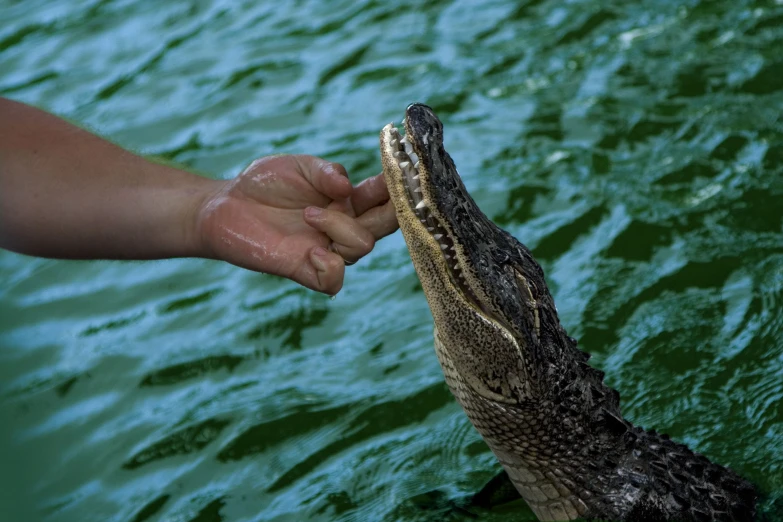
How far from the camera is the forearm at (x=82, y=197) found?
343 centimetres

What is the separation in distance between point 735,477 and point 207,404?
2418 mm

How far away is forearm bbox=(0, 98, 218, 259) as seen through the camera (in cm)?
343

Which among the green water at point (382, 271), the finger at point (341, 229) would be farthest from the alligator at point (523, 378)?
the green water at point (382, 271)

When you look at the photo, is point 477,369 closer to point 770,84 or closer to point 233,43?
point 770,84

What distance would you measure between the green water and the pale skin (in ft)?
3.17

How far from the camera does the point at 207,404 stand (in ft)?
15.3

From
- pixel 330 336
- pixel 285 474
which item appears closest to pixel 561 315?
pixel 330 336

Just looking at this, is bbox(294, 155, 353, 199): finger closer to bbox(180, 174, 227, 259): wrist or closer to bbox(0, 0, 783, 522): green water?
bbox(180, 174, 227, 259): wrist

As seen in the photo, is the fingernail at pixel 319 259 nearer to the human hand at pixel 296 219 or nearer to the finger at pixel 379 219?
the human hand at pixel 296 219

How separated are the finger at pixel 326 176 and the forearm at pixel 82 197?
402 mm

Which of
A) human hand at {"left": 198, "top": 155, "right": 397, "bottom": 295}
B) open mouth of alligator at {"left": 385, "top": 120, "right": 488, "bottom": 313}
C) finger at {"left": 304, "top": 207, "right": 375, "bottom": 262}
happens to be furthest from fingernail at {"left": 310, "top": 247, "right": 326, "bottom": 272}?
open mouth of alligator at {"left": 385, "top": 120, "right": 488, "bottom": 313}

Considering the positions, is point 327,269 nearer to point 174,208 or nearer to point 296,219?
point 296,219

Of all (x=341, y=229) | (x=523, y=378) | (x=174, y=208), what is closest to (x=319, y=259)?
(x=341, y=229)

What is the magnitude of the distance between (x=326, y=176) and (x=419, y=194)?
363 mm
